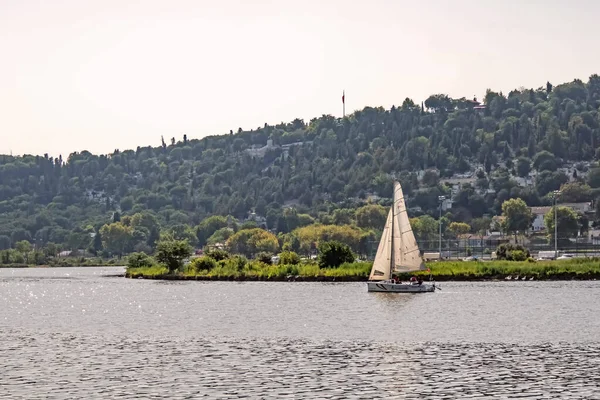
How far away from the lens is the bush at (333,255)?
15188 centimetres

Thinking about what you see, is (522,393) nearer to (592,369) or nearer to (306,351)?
(592,369)

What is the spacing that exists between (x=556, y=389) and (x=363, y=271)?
99.3 m

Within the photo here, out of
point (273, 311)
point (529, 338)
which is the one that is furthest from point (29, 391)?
point (273, 311)

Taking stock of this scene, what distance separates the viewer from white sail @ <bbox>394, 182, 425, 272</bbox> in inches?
4550

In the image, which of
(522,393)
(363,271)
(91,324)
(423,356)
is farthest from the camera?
(363,271)

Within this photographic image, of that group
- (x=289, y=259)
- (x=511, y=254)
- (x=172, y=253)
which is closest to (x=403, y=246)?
(x=289, y=259)

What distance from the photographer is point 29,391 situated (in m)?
45.5

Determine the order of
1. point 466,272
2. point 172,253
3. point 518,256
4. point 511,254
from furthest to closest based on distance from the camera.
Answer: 1. point 511,254
2. point 518,256
3. point 172,253
4. point 466,272

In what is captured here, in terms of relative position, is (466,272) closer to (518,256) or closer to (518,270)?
(518,270)

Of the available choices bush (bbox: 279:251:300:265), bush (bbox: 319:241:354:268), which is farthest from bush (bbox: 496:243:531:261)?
bush (bbox: 279:251:300:265)

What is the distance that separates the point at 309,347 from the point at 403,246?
180 feet

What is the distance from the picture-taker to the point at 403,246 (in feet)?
379

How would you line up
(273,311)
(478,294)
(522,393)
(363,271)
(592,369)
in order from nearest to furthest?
(522,393)
(592,369)
(273,311)
(478,294)
(363,271)

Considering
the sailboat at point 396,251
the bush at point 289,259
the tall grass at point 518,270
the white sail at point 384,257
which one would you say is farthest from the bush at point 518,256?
the white sail at point 384,257
